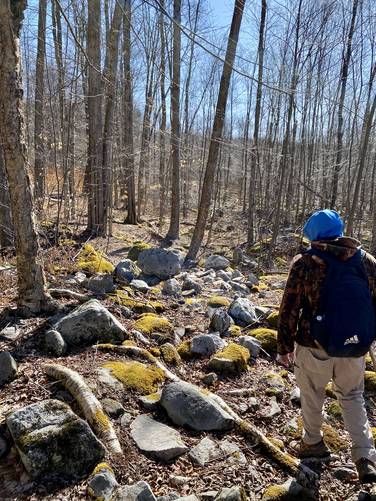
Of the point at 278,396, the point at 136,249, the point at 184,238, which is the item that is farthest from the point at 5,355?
the point at 184,238

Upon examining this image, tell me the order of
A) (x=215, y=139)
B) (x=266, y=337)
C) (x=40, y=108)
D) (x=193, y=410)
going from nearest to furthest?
1. (x=193, y=410)
2. (x=266, y=337)
3. (x=215, y=139)
4. (x=40, y=108)

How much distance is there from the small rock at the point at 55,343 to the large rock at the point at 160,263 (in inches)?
173

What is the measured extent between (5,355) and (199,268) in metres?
7.43

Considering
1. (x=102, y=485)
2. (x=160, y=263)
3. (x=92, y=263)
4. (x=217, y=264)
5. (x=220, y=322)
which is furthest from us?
(x=217, y=264)

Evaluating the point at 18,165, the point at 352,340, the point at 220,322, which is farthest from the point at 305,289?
the point at 18,165

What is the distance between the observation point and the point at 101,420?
2.89 meters

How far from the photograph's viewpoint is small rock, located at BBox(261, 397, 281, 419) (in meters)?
3.72

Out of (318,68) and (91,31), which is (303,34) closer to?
(318,68)

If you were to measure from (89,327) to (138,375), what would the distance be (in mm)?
851

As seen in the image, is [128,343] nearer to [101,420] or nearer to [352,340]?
[101,420]

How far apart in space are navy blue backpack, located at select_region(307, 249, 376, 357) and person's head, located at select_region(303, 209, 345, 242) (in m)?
0.16

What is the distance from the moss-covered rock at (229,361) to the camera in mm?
4418

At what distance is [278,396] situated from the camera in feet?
13.5

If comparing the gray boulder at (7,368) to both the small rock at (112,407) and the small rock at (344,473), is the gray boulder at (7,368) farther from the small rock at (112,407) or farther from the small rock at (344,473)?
the small rock at (344,473)
